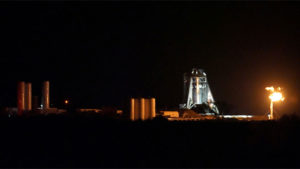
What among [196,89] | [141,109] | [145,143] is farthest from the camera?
[196,89]

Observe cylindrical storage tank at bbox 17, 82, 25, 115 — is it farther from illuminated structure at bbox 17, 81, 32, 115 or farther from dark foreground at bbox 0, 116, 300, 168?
dark foreground at bbox 0, 116, 300, 168

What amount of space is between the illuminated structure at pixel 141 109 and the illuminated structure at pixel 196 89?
115ft

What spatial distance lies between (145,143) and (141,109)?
20.4ft

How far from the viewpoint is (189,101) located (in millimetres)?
59406

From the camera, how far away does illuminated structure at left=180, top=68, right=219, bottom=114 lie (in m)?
58.9

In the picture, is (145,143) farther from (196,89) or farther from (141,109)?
(196,89)

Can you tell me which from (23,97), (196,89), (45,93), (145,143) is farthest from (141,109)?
(196,89)

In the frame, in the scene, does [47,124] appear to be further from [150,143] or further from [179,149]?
[179,149]

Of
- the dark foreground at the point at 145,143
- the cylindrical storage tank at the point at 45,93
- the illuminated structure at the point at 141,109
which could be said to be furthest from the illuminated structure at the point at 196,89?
the dark foreground at the point at 145,143

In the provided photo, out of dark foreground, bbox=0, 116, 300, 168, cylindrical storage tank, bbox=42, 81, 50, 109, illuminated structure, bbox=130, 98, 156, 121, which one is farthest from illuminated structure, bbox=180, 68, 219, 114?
dark foreground, bbox=0, 116, 300, 168

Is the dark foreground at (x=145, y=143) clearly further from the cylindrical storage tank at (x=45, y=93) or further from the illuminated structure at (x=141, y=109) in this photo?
the cylindrical storage tank at (x=45, y=93)

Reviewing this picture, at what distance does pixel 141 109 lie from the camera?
74.9 ft

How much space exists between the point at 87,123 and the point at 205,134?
4.29 metres

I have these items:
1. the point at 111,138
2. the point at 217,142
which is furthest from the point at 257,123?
the point at 111,138
